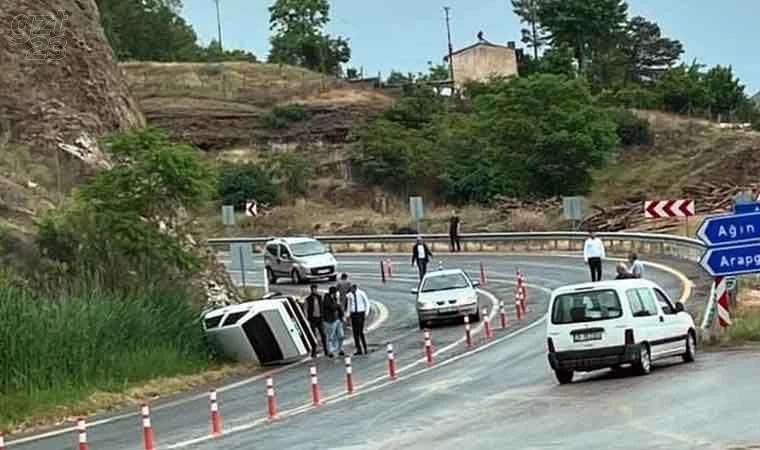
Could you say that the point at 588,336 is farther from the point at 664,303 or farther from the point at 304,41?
the point at 304,41

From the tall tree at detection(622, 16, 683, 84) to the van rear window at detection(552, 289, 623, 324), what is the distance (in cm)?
12372

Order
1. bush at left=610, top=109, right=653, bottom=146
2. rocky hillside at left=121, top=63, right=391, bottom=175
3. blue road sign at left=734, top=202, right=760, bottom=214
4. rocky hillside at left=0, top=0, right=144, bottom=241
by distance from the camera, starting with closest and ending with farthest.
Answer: blue road sign at left=734, top=202, right=760, bottom=214 → rocky hillside at left=0, top=0, right=144, bottom=241 → bush at left=610, top=109, right=653, bottom=146 → rocky hillside at left=121, top=63, right=391, bottom=175

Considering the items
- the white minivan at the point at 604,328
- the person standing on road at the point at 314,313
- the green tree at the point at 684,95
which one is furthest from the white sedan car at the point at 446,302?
the green tree at the point at 684,95

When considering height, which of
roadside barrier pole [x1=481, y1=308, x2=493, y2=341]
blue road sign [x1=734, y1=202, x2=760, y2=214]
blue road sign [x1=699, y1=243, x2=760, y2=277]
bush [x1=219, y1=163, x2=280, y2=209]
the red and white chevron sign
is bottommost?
roadside barrier pole [x1=481, y1=308, x2=493, y2=341]

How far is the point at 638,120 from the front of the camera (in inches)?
3969

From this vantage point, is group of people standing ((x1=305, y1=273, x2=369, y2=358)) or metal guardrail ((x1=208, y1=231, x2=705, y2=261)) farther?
metal guardrail ((x1=208, y1=231, x2=705, y2=261))

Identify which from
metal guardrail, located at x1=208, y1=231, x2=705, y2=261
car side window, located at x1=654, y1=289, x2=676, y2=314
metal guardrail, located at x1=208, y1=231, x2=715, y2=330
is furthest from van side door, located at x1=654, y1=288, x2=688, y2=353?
metal guardrail, located at x1=208, y1=231, x2=705, y2=261

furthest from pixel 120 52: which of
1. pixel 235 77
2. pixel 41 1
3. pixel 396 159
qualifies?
pixel 41 1

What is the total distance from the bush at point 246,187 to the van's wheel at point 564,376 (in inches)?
2709

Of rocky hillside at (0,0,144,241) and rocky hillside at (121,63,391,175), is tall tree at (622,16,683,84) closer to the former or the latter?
rocky hillside at (121,63,391,175)

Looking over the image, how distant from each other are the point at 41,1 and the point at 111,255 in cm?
1631

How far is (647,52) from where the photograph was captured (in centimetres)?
14725

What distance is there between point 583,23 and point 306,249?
85114mm

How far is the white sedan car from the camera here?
38.1 meters
